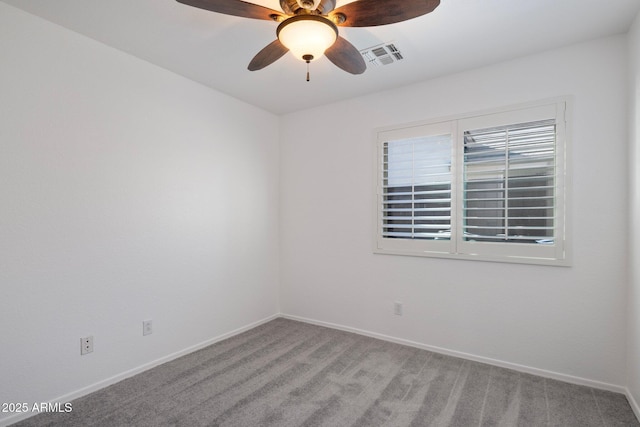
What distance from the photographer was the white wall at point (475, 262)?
2.35 meters

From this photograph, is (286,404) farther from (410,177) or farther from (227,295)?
(410,177)

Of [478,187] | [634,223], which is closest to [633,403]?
[634,223]

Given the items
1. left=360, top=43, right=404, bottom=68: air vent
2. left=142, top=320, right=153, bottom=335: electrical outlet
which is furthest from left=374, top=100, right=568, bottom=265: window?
left=142, top=320, right=153, bottom=335: electrical outlet

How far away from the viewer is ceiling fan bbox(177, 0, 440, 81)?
5.03 ft

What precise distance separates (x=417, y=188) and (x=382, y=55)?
1.23m

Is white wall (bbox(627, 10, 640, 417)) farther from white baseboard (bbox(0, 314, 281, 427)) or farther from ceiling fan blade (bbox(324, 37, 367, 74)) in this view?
white baseboard (bbox(0, 314, 281, 427))

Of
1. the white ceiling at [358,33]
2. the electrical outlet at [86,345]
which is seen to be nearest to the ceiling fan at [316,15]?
the white ceiling at [358,33]

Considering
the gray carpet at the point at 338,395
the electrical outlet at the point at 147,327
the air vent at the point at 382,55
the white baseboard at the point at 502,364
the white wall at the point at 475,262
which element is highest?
the air vent at the point at 382,55

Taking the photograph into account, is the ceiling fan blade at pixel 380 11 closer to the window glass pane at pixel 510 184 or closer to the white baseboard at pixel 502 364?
the window glass pane at pixel 510 184

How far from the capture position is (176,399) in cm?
225

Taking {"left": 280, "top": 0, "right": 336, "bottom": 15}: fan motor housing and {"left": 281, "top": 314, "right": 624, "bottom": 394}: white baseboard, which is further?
{"left": 281, "top": 314, "right": 624, "bottom": 394}: white baseboard

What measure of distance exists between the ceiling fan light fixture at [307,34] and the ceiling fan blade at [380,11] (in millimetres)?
90

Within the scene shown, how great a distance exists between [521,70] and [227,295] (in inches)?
134

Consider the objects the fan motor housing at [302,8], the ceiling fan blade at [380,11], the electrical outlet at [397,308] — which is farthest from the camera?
the electrical outlet at [397,308]
